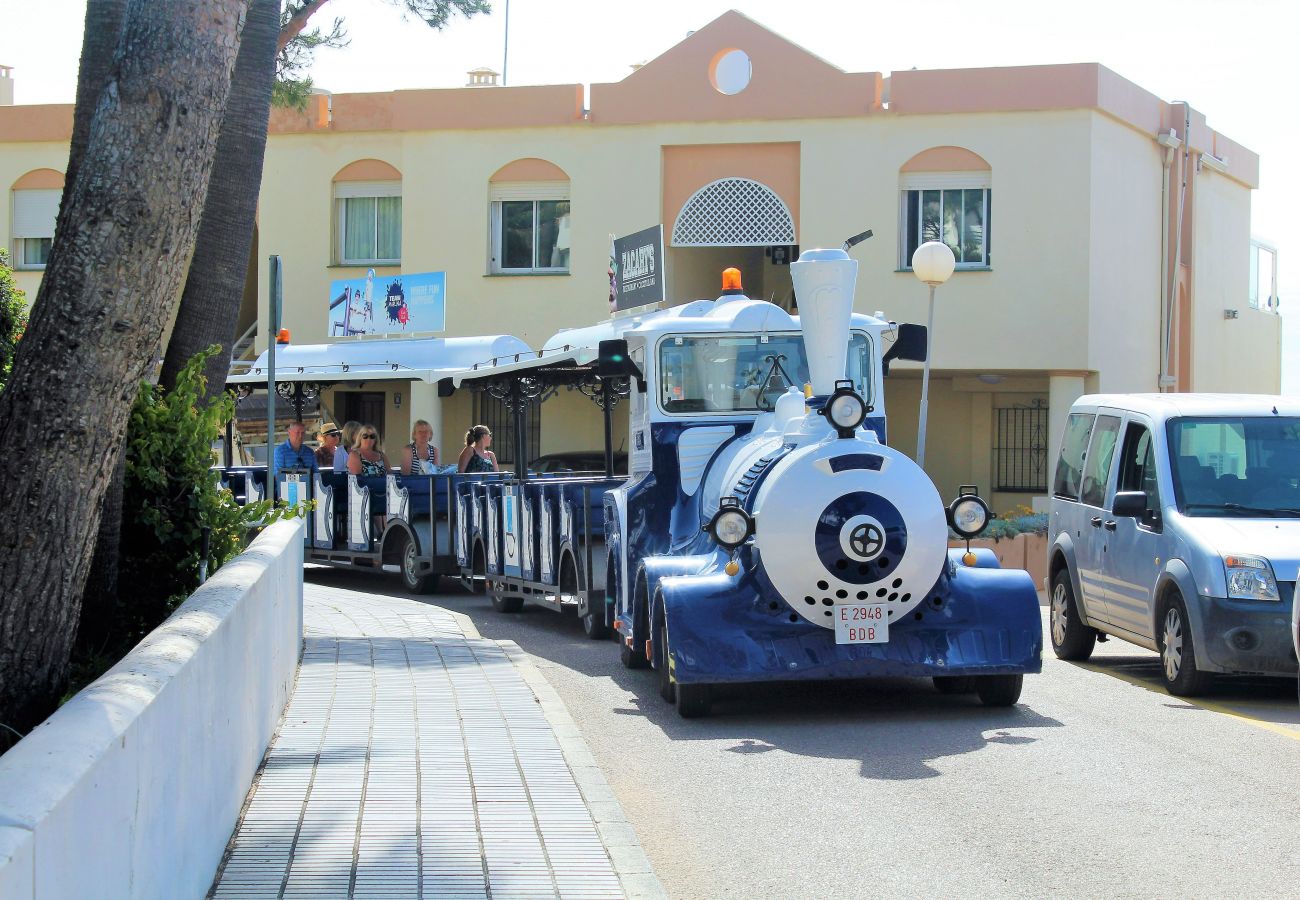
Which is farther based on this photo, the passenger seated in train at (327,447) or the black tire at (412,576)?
the passenger seated in train at (327,447)

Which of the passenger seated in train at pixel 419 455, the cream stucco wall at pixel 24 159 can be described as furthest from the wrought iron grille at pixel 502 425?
the passenger seated in train at pixel 419 455

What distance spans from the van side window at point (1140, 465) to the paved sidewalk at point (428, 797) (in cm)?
420

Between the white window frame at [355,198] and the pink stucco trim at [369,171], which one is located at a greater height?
the pink stucco trim at [369,171]

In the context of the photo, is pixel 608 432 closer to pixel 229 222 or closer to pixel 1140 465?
pixel 229 222

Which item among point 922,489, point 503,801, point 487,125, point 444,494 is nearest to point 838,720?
point 922,489

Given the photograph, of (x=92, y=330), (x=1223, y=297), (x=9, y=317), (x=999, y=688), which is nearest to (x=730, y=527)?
(x=999, y=688)

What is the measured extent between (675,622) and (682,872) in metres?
2.97

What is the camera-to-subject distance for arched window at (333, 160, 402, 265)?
27609 millimetres

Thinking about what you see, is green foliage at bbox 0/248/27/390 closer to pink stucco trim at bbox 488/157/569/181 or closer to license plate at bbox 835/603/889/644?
license plate at bbox 835/603/889/644

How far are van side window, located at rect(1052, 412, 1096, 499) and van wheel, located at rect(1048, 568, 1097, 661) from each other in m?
0.65

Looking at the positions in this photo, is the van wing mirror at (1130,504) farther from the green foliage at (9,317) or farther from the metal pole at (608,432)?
the green foliage at (9,317)

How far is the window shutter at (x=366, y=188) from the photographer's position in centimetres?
2764

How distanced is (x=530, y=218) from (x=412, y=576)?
11.2 meters

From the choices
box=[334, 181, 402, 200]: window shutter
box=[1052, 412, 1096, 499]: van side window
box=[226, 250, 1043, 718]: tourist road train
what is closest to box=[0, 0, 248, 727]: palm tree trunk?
box=[226, 250, 1043, 718]: tourist road train
